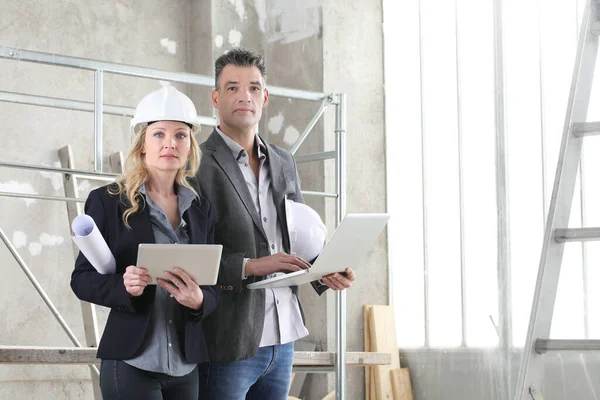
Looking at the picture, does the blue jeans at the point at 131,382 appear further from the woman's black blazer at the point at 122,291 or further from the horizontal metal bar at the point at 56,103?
the horizontal metal bar at the point at 56,103

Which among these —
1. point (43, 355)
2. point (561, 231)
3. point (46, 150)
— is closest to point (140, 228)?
point (561, 231)

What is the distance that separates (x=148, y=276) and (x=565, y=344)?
121cm

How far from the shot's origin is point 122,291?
2.38 meters

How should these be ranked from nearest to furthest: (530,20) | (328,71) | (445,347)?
(530,20)
(445,347)
(328,71)

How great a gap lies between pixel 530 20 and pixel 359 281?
218cm

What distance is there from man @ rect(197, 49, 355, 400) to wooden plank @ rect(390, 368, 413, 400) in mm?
3795

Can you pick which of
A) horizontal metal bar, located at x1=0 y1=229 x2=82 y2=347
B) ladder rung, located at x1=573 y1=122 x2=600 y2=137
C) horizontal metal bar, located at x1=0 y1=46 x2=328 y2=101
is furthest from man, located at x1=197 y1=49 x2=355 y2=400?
horizontal metal bar, located at x1=0 y1=229 x2=82 y2=347

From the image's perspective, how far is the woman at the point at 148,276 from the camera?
7.87 feet

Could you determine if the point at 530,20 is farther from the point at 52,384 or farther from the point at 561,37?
the point at 52,384

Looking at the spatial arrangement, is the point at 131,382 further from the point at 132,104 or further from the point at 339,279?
the point at 132,104

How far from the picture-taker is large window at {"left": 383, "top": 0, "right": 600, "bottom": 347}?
568 cm

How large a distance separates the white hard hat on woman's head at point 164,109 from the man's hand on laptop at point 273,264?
43 centimetres

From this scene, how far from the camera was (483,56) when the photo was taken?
6.21 meters

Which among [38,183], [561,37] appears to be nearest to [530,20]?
[561,37]
